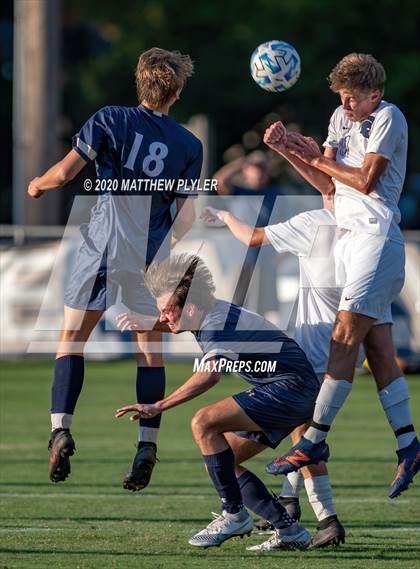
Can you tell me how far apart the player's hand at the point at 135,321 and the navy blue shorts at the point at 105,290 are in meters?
0.09

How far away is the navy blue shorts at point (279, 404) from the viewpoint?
7965 mm

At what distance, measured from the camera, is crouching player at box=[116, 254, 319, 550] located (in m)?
7.95

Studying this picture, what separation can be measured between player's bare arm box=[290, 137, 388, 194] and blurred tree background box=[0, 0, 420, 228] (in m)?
22.2

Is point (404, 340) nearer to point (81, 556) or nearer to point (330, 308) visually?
point (330, 308)

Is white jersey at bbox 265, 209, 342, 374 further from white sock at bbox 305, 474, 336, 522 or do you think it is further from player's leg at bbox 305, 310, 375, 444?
white sock at bbox 305, 474, 336, 522

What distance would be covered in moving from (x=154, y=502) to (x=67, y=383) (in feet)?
5.32

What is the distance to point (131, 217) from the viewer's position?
8.83m

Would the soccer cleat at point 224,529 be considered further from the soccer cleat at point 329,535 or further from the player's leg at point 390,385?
the player's leg at point 390,385

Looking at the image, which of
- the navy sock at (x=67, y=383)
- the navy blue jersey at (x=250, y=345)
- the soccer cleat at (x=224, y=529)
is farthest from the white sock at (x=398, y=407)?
the navy sock at (x=67, y=383)

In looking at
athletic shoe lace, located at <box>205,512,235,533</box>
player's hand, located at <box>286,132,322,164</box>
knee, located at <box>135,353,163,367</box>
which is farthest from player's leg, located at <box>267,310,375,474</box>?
knee, located at <box>135,353,163,367</box>

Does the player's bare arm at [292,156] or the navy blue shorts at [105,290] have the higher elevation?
the player's bare arm at [292,156]

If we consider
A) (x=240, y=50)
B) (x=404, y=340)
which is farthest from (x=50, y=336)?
(x=240, y=50)

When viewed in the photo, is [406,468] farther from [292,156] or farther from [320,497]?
[292,156]

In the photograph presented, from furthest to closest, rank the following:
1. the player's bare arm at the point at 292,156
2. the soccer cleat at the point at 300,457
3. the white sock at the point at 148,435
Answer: the white sock at the point at 148,435
the player's bare arm at the point at 292,156
the soccer cleat at the point at 300,457
